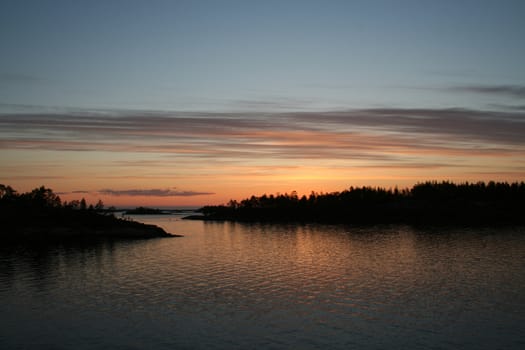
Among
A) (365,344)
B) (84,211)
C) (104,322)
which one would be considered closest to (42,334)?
(104,322)

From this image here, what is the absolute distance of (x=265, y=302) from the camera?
47594mm

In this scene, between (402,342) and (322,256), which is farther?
(322,256)

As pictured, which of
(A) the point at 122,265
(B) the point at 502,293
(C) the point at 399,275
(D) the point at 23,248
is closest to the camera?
(B) the point at 502,293

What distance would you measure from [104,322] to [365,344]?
70.1 ft

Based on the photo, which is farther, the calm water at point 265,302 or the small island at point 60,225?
the small island at point 60,225

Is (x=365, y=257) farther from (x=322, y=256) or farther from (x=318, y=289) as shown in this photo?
(x=318, y=289)

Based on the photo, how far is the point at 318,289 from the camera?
5481 centimetres

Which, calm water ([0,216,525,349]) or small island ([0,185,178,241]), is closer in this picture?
calm water ([0,216,525,349])

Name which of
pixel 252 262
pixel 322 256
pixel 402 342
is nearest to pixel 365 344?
pixel 402 342

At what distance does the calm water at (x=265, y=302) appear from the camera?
35.1m

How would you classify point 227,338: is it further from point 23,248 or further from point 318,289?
point 23,248

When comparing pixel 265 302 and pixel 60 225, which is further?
pixel 60 225

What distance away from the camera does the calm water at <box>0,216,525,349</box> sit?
35.1 m

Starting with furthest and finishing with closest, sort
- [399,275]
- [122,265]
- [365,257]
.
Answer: [365,257] < [122,265] < [399,275]
